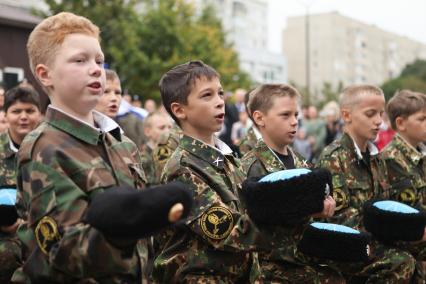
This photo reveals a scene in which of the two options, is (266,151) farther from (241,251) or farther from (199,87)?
(241,251)

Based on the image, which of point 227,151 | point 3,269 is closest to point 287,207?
point 227,151

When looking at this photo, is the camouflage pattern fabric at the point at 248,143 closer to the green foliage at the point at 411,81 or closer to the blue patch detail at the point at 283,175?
the blue patch detail at the point at 283,175

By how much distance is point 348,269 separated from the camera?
4.98 metres

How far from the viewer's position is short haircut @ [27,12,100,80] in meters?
2.74

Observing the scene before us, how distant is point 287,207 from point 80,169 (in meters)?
A: 1.03

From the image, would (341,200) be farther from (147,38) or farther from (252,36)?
(252,36)

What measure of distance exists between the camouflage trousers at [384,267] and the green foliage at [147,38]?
16.3 metres

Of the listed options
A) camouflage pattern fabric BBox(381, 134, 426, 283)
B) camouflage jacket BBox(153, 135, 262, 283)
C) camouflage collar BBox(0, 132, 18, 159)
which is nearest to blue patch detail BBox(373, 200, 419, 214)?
camouflage pattern fabric BBox(381, 134, 426, 283)

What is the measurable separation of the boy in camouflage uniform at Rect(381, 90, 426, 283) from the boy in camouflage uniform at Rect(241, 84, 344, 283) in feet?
3.72

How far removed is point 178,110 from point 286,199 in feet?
3.75

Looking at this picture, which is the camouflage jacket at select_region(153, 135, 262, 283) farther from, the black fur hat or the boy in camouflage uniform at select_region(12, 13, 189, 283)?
the black fur hat

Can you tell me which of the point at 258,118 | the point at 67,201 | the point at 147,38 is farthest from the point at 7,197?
the point at 147,38

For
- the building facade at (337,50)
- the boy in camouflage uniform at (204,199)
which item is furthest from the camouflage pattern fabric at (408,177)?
the building facade at (337,50)

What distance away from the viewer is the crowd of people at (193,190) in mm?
2459
